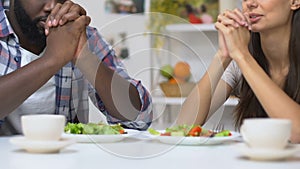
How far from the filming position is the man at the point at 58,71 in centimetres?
145

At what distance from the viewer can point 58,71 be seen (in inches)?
62.2

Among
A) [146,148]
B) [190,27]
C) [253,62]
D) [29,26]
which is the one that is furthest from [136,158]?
[190,27]

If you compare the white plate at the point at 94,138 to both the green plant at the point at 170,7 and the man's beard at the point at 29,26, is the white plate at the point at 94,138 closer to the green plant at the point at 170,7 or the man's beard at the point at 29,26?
the man's beard at the point at 29,26

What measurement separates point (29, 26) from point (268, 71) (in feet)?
2.40

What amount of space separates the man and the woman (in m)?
0.19

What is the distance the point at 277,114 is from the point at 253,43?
36 cm

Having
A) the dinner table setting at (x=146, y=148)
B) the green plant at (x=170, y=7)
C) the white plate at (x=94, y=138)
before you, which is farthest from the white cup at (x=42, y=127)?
the green plant at (x=170, y=7)

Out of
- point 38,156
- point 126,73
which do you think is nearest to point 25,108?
point 126,73

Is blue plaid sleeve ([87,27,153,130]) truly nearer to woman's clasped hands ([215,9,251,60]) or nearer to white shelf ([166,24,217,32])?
woman's clasped hands ([215,9,251,60])

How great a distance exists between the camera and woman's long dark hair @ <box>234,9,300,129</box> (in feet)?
5.33

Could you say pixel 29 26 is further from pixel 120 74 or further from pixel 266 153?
pixel 266 153

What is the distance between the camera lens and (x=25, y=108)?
1588 mm

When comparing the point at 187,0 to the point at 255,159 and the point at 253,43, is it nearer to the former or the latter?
the point at 253,43

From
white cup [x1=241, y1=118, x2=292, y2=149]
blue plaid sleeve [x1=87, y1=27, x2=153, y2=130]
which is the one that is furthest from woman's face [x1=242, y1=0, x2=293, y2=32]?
white cup [x1=241, y1=118, x2=292, y2=149]
